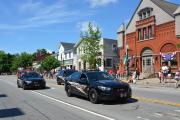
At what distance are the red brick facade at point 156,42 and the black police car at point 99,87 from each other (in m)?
25.8

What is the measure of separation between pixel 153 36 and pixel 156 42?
117 cm

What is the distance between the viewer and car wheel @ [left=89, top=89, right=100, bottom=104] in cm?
1479

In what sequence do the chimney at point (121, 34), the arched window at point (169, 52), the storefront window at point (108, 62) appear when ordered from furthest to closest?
the storefront window at point (108, 62) < the chimney at point (121, 34) < the arched window at point (169, 52)

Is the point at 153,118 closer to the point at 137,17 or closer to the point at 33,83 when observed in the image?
the point at 33,83

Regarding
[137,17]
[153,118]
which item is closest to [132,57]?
[137,17]

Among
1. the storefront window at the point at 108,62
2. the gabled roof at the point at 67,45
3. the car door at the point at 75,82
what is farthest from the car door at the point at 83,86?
the gabled roof at the point at 67,45

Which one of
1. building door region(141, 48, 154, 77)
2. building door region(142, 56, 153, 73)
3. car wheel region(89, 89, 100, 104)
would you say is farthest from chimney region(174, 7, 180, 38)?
Result: car wheel region(89, 89, 100, 104)

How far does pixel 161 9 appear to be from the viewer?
44.2 metres

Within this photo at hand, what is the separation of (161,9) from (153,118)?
35443mm

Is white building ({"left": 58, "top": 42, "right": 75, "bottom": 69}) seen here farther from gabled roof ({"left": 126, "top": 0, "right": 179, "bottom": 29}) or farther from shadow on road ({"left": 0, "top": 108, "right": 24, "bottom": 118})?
shadow on road ({"left": 0, "top": 108, "right": 24, "bottom": 118})

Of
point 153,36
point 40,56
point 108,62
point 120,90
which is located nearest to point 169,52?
point 153,36

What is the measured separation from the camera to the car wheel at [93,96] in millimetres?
14794

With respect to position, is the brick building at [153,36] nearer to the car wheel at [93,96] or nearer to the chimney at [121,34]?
the chimney at [121,34]

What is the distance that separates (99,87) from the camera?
48.1 feet
